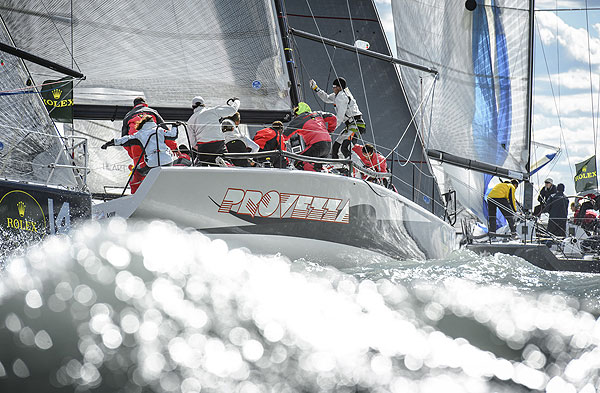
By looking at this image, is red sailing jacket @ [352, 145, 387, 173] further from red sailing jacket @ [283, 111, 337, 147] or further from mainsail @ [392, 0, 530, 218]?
mainsail @ [392, 0, 530, 218]

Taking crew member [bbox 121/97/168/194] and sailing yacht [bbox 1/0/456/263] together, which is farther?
crew member [bbox 121/97/168/194]

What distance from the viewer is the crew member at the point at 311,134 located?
5465 millimetres

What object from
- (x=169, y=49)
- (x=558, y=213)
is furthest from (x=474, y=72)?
(x=169, y=49)

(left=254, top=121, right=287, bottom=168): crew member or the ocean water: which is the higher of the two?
(left=254, top=121, right=287, bottom=168): crew member

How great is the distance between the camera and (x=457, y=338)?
9.09ft

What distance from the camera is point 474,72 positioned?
1032 cm

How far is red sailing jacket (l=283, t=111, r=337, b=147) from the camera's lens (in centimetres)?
549

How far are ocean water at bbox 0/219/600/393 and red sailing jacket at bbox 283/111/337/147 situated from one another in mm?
1452

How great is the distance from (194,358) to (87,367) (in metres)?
0.33

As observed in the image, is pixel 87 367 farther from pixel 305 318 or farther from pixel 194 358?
pixel 305 318

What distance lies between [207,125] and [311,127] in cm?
85

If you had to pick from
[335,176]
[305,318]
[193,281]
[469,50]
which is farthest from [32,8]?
[469,50]

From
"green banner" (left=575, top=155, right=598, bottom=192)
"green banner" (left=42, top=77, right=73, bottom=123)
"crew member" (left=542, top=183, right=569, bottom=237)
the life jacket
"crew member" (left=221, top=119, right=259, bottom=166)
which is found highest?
"green banner" (left=42, top=77, right=73, bottom=123)


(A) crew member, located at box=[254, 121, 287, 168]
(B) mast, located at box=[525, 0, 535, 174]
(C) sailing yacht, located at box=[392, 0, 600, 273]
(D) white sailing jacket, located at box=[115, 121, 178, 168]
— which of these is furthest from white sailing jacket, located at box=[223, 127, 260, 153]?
(B) mast, located at box=[525, 0, 535, 174]
